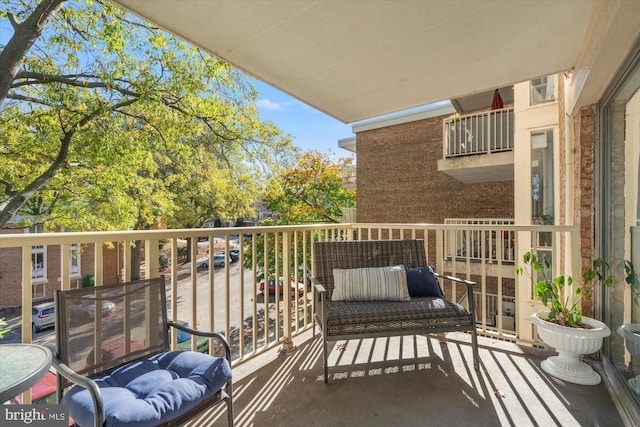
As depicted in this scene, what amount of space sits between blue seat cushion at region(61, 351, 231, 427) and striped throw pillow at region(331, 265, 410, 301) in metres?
1.36

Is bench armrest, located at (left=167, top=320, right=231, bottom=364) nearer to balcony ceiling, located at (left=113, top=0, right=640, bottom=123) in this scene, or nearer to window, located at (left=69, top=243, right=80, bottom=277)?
window, located at (left=69, top=243, right=80, bottom=277)

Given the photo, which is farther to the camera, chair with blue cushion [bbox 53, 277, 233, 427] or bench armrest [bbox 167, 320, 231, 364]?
bench armrest [bbox 167, 320, 231, 364]

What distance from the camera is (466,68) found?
2.49 metres

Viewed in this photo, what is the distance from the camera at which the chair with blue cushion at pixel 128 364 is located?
1161mm

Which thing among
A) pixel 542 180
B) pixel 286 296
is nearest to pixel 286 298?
pixel 286 296

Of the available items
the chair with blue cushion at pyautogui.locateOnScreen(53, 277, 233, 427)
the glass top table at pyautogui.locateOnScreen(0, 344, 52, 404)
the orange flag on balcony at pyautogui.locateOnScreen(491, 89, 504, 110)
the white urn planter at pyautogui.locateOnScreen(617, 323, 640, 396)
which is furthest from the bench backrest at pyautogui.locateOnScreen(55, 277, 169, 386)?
the orange flag on balcony at pyautogui.locateOnScreen(491, 89, 504, 110)

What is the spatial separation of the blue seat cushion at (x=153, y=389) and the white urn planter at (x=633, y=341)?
2.37 meters

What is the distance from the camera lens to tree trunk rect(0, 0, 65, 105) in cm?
513

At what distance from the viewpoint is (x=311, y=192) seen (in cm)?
1278

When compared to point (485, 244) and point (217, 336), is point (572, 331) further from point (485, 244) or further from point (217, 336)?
point (485, 244)

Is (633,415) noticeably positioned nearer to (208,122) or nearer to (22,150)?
(208,122)

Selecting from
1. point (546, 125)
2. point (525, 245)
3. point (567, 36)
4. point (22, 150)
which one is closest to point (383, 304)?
point (567, 36)

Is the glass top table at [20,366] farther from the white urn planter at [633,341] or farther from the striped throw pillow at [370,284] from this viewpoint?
the white urn planter at [633,341]

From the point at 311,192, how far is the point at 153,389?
11593 millimetres
